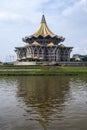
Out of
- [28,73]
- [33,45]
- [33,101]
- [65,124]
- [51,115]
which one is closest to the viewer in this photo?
[65,124]

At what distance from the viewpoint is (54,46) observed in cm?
10688

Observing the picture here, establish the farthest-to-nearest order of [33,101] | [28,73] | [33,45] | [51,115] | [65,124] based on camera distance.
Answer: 1. [33,45]
2. [28,73]
3. [33,101]
4. [51,115]
5. [65,124]

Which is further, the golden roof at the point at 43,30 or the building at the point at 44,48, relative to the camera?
the golden roof at the point at 43,30

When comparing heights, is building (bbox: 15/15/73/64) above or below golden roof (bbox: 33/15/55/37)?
below

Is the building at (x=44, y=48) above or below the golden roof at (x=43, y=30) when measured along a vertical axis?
below

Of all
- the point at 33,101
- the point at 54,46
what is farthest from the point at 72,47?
the point at 33,101

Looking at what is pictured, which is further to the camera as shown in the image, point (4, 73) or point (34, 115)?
point (4, 73)

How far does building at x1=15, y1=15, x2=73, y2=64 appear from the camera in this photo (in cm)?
10725

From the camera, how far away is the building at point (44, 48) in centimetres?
10725

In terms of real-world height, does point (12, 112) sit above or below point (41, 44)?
below

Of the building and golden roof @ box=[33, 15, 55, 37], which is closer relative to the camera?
the building

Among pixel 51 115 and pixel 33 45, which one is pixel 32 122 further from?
pixel 33 45

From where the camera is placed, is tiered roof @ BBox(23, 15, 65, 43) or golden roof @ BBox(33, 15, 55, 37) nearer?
tiered roof @ BBox(23, 15, 65, 43)

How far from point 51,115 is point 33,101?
5.47m
